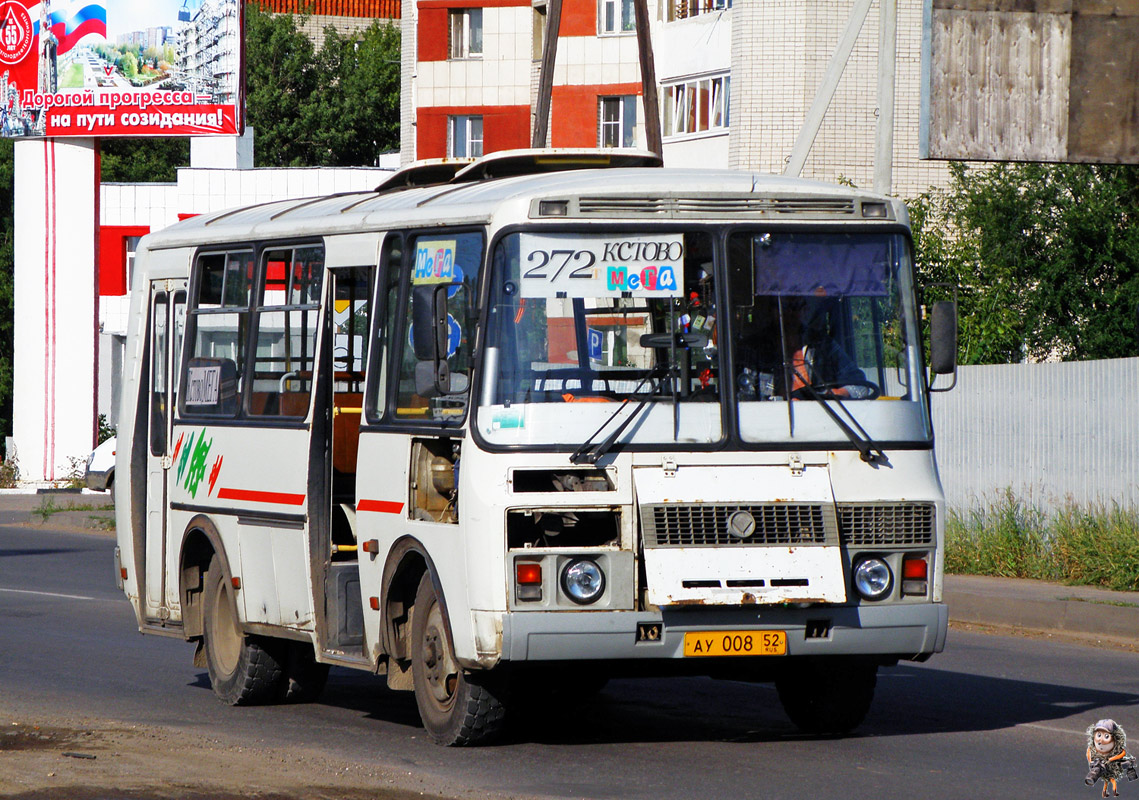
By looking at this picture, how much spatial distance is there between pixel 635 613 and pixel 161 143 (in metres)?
69.5

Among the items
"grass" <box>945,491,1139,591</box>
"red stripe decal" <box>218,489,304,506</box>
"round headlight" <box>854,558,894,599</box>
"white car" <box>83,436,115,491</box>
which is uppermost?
"red stripe decal" <box>218,489,304,506</box>

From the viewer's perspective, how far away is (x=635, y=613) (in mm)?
8594

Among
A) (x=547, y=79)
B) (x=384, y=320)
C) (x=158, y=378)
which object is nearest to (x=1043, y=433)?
(x=547, y=79)

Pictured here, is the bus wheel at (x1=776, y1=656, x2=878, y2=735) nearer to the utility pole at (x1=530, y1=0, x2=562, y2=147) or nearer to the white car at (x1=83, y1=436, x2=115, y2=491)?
the utility pole at (x1=530, y1=0, x2=562, y2=147)

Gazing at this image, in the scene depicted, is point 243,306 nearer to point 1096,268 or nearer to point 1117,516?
point 1117,516

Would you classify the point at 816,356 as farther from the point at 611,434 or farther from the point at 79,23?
the point at 79,23

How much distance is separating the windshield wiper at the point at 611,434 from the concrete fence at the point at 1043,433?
33.3 ft

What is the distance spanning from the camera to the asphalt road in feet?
27.2

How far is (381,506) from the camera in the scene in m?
9.55

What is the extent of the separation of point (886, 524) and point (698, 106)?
35444 millimetres

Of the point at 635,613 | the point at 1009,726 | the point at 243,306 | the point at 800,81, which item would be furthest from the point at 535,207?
the point at 800,81

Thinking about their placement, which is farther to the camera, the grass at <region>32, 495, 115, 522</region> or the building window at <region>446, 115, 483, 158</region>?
the building window at <region>446, 115, 483, 158</region>

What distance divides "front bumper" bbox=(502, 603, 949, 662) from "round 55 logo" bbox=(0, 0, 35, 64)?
3133cm

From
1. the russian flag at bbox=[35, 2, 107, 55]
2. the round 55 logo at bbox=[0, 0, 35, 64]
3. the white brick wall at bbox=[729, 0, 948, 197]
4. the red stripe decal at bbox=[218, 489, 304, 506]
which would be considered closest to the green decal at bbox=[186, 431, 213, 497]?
the red stripe decal at bbox=[218, 489, 304, 506]
